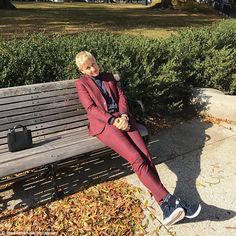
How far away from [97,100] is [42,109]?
687 mm

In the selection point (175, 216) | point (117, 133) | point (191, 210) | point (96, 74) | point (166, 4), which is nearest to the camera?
Answer: point (175, 216)

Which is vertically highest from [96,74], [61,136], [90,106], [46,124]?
[96,74]

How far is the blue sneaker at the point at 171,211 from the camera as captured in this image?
3.58 m

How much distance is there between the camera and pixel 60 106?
463 centimetres

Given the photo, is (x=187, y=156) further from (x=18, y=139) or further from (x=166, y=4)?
(x=166, y=4)

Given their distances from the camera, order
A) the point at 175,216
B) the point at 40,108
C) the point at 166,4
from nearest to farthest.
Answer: the point at 175,216, the point at 40,108, the point at 166,4

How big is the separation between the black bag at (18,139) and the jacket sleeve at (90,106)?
31.0 inches

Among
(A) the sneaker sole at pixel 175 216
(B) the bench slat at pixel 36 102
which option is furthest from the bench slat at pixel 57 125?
(A) the sneaker sole at pixel 175 216

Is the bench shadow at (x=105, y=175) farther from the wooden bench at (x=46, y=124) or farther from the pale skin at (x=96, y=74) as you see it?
the pale skin at (x=96, y=74)

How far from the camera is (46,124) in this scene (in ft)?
14.8

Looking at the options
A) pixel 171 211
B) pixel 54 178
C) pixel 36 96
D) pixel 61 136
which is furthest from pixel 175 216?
pixel 36 96

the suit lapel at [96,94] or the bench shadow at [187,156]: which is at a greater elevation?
the suit lapel at [96,94]

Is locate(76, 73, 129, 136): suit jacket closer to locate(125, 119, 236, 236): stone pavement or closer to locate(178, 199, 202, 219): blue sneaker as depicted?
locate(125, 119, 236, 236): stone pavement

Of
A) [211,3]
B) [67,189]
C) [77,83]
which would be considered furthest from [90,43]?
[211,3]
